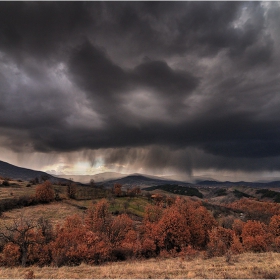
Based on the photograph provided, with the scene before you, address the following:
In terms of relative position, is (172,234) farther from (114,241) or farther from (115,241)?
(114,241)

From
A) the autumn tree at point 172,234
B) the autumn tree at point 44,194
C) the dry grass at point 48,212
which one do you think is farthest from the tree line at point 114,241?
the autumn tree at point 44,194

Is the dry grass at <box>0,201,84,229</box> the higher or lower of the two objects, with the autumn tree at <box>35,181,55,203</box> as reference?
lower

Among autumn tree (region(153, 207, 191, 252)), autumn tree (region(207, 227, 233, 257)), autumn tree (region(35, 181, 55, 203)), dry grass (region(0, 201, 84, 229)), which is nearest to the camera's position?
autumn tree (region(207, 227, 233, 257))

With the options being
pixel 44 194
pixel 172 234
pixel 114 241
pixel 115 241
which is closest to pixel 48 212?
pixel 44 194

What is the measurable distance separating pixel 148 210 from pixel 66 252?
94.4 m

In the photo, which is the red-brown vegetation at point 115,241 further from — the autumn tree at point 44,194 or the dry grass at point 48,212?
the autumn tree at point 44,194

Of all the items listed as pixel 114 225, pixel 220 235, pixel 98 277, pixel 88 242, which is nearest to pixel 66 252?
pixel 88 242

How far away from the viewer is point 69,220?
288 feet

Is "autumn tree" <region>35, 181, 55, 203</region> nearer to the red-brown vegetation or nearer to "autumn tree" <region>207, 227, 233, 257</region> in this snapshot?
the red-brown vegetation

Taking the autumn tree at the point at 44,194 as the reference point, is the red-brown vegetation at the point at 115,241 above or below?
below

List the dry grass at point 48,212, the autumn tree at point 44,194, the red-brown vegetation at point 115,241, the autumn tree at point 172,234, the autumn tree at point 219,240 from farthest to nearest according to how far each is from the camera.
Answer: the autumn tree at point 44,194, the dry grass at point 48,212, the autumn tree at point 172,234, the red-brown vegetation at point 115,241, the autumn tree at point 219,240

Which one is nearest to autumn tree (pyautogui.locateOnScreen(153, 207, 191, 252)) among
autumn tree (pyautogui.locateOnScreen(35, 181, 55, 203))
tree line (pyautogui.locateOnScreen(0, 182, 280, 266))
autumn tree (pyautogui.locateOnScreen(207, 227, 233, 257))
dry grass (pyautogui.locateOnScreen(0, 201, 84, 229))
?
tree line (pyautogui.locateOnScreen(0, 182, 280, 266))

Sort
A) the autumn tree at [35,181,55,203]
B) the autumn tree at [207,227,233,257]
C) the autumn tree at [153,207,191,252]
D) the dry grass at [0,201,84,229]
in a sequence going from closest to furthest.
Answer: the autumn tree at [207,227,233,257] → the autumn tree at [153,207,191,252] → the dry grass at [0,201,84,229] → the autumn tree at [35,181,55,203]

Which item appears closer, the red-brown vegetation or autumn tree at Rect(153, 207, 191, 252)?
the red-brown vegetation
